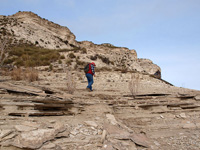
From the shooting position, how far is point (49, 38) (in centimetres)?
2384

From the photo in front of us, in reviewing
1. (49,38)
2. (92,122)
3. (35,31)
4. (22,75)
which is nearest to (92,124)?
(92,122)

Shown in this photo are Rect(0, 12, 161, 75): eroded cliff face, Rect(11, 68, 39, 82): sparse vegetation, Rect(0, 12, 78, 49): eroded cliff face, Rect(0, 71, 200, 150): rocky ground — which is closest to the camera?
Rect(0, 71, 200, 150): rocky ground

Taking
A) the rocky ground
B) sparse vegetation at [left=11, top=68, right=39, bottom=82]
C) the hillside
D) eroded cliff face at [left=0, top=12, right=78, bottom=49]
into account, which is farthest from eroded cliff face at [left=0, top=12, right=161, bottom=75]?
the rocky ground

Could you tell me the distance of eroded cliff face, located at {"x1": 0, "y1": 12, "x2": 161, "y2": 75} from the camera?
18.4m

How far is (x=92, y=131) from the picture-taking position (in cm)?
250

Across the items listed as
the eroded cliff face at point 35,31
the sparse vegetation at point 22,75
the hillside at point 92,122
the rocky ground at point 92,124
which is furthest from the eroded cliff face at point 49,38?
the rocky ground at point 92,124

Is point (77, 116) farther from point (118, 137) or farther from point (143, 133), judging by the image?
point (143, 133)

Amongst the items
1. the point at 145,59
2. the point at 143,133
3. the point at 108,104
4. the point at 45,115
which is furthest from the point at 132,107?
the point at 145,59

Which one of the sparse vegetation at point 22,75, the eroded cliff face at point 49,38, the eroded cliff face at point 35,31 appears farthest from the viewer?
the eroded cliff face at point 35,31

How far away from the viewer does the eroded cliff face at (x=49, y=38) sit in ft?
60.4

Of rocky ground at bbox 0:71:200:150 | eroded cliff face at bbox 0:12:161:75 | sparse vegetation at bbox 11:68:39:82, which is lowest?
rocky ground at bbox 0:71:200:150

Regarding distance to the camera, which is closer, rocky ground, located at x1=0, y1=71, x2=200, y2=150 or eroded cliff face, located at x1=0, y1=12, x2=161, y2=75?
rocky ground, located at x1=0, y1=71, x2=200, y2=150

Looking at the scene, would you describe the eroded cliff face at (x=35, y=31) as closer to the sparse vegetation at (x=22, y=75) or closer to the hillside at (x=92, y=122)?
the sparse vegetation at (x=22, y=75)

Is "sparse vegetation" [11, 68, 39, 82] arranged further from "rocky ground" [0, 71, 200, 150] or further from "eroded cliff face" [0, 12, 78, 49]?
"eroded cliff face" [0, 12, 78, 49]
